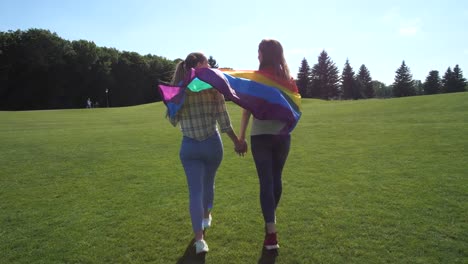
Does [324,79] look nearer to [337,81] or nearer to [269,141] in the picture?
[337,81]

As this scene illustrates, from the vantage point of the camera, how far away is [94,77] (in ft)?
226

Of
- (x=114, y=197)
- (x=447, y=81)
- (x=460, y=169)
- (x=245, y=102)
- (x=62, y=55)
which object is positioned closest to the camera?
(x=245, y=102)

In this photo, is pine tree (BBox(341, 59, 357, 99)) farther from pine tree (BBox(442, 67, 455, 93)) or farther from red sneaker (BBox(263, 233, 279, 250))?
red sneaker (BBox(263, 233, 279, 250))

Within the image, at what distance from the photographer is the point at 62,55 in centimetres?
6519

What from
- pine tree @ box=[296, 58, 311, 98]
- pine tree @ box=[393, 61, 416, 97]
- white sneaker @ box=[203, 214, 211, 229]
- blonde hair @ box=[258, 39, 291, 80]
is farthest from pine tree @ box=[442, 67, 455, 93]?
white sneaker @ box=[203, 214, 211, 229]

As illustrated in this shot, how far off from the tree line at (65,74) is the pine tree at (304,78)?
93.4 ft

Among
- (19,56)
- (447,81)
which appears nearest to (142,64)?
(19,56)

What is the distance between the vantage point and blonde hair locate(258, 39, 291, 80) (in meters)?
4.05

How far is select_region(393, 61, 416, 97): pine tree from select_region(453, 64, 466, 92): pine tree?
842 cm

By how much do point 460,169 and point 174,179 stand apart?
18.5 feet

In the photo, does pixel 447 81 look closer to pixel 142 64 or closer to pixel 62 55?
pixel 142 64

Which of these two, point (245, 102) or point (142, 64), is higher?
point (142, 64)

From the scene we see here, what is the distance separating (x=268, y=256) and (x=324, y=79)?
246 ft

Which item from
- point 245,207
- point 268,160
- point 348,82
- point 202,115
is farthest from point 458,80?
point 202,115
